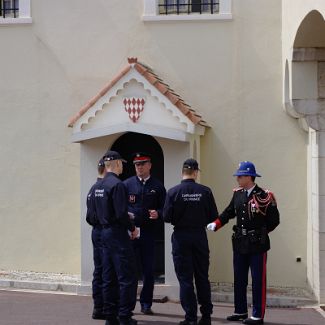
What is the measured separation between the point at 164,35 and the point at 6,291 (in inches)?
178

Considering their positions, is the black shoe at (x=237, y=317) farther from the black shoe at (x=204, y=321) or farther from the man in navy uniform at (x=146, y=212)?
the man in navy uniform at (x=146, y=212)

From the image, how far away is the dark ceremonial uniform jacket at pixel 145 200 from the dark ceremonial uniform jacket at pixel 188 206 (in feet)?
3.22

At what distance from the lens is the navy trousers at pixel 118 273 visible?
8.77m

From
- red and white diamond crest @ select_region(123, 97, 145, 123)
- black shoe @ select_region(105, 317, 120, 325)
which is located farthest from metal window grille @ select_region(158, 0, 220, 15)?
black shoe @ select_region(105, 317, 120, 325)

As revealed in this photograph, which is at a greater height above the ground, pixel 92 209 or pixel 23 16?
pixel 23 16

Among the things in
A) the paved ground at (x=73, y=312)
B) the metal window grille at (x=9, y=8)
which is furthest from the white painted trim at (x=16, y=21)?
the paved ground at (x=73, y=312)

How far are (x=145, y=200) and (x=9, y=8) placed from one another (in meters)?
4.66

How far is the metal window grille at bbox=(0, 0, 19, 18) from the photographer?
42.6 feet

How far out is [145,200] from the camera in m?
10.2

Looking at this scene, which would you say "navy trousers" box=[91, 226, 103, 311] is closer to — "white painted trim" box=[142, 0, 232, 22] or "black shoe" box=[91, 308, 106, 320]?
"black shoe" box=[91, 308, 106, 320]

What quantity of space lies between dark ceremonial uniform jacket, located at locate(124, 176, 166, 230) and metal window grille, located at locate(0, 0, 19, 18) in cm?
424

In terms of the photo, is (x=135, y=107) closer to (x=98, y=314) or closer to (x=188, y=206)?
(x=188, y=206)

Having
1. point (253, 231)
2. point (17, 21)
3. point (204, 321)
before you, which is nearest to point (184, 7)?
point (17, 21)

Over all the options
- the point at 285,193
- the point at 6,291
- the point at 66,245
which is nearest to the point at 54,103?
the point at 66,245
